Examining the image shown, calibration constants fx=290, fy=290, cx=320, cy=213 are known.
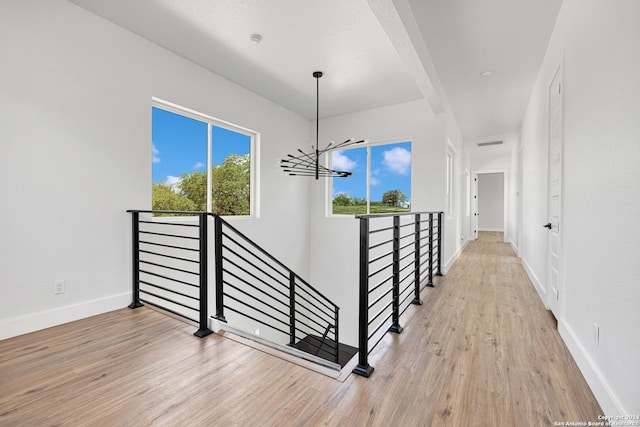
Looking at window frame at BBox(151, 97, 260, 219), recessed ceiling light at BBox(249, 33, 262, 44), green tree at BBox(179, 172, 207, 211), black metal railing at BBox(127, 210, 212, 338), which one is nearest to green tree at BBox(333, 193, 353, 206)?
window frame at BBox(151, 97, 260, 219)

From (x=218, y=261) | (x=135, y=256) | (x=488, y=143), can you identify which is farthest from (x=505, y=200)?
(x=135, y=256)

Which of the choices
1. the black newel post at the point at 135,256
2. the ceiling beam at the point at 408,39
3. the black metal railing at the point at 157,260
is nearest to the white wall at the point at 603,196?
the ceiling beam at the point at 408,39

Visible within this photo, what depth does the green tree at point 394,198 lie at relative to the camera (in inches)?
206

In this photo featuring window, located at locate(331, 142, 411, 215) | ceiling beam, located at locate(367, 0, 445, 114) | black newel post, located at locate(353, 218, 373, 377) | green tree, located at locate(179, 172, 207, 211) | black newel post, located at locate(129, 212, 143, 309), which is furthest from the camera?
window, located at locate(331, 142, 411, 215)

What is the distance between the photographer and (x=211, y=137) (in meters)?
4.07

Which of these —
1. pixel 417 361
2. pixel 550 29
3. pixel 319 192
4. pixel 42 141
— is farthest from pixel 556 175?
pixel 42 141

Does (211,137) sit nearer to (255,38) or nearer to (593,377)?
(255,38)

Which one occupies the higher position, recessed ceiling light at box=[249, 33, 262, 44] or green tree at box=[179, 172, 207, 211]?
recessed ceiling light at box=[249, 33, 262, 44]

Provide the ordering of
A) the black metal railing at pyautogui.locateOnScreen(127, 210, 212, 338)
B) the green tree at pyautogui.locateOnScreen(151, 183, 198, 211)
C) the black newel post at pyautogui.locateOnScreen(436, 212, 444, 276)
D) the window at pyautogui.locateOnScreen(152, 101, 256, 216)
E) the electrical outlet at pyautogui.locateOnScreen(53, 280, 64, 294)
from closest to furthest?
the electrical outlet at pyautogui.locateOnScreen(53, 280, 64, 294) → the black metal railing at pyautogui.locateOnScreen(127, 210, 212, 338) → the green tree at pyautogui.locateOnScreen(151, 183, 198, 211) → the window at pyautogui.locateOnScreen(152, 101, 256, 216) → the black newel post at pyautogui.locateOnScreen(436, 212, 444, 276)

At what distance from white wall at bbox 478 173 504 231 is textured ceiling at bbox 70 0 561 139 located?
27.6 feet

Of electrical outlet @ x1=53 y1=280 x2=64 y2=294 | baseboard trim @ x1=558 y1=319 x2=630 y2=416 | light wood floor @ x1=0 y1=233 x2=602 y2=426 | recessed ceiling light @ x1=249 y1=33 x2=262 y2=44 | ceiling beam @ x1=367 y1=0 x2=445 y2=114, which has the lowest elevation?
light wood floor @ x1=0 y1=233 x2=602 y2=426

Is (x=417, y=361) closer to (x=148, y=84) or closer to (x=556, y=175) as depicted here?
(x=556, y=175)

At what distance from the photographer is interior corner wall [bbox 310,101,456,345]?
4.75 meters

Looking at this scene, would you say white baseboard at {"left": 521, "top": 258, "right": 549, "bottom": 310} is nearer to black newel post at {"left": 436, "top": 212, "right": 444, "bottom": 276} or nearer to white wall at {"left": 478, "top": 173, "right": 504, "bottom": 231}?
black newel post at {"left": 436, "top": 212, "right": 444, "bottom": 276}
